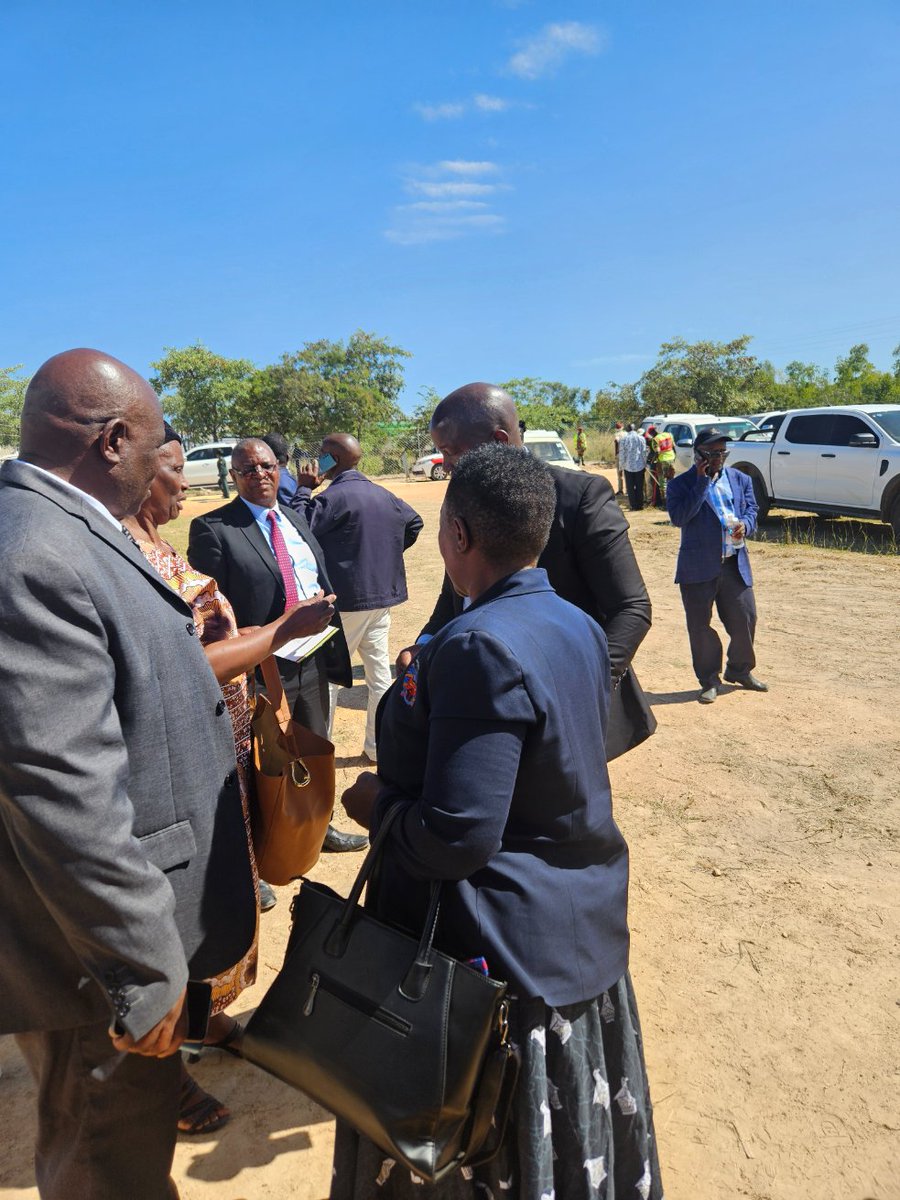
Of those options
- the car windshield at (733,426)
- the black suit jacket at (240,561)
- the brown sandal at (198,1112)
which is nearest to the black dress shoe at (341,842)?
the black suit jacket at (240,561)

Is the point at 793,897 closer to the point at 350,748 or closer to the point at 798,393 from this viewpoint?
the point at 350,748

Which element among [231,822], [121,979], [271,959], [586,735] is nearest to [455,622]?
[586,735]

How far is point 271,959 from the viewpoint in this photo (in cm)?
339

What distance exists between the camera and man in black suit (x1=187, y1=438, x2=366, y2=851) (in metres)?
3.83

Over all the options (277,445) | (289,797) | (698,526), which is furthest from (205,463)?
(289,797)

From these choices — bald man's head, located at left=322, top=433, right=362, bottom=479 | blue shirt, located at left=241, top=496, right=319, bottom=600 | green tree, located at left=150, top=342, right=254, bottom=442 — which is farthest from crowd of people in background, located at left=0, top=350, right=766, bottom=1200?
green tree, located at left=150, top=342, right=254, bottom=442

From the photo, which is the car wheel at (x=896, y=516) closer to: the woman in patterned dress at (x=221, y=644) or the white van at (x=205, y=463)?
the woman in patterned dress at (x=221, y=644)

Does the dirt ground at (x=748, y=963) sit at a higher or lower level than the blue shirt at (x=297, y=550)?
lower

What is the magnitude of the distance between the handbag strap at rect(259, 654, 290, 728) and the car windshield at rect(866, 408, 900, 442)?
10913 millimetres

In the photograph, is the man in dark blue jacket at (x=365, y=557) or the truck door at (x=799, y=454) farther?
the truck door at (x=799, y=454)

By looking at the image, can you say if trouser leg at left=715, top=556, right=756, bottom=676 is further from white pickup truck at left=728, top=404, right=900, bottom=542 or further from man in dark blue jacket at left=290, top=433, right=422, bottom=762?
white pickup truck at left=728, top=404, right=900, bottom=542

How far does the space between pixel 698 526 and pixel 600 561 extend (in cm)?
380

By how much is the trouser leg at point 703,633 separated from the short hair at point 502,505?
15.8 feet

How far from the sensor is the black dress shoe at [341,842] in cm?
421
